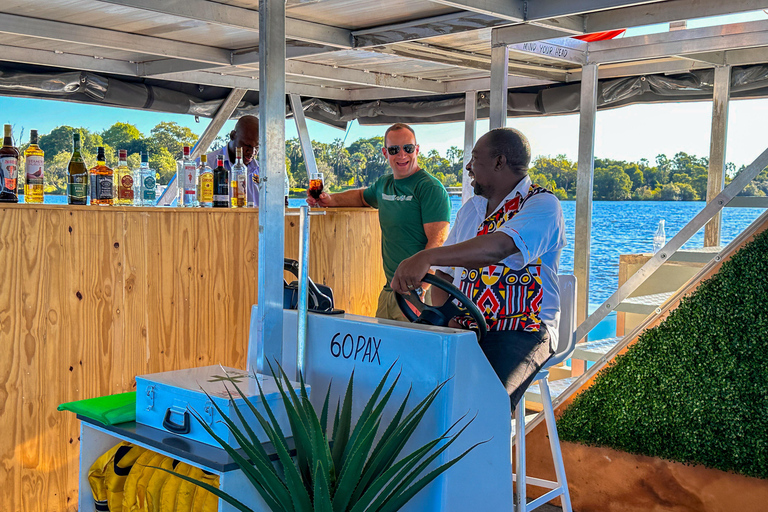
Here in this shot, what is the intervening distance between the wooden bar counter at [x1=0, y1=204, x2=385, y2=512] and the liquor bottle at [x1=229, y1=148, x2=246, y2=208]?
0.17 metres

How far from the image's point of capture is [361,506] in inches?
72.7

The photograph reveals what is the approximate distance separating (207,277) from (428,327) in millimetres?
1580

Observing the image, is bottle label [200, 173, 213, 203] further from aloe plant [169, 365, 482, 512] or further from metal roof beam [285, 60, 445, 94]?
aloe plant [169, 365, 482, 512]

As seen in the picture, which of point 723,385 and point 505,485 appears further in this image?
point 723,385

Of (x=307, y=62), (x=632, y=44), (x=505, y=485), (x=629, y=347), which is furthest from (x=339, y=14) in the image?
(x=505, y=485)

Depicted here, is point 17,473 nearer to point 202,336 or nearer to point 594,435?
point 202,336

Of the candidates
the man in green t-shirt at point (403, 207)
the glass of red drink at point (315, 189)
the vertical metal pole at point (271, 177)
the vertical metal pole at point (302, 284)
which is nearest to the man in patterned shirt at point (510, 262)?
the vertical metal pole at point (302, 284)

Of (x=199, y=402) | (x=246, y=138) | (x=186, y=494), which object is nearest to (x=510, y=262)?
(x=199, y=402)

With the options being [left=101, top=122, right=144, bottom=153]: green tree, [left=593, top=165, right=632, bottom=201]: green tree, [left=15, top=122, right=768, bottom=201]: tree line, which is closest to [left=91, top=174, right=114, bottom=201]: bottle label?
[left=101, top=122, right=144, bottom=153]: green tree

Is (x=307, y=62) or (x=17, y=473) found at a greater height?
(x=307, y=62)

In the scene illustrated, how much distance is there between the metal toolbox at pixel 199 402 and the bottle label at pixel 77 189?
1059mm

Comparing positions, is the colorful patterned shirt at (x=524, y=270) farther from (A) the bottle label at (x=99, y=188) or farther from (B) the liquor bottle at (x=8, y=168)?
(B) the liquor bottle at (x=8, y=168)

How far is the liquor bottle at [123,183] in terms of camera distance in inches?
126

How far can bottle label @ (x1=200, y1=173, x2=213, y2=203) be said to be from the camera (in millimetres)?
3586
